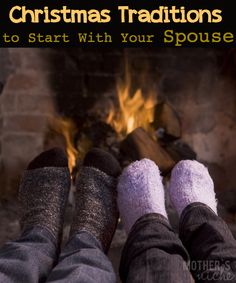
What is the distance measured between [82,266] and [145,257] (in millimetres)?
118

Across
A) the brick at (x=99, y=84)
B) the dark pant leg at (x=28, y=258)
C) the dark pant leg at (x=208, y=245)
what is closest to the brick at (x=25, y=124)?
the brick at (x=99, y=84)

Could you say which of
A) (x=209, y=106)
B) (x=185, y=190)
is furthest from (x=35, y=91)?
(x=185, y=190)

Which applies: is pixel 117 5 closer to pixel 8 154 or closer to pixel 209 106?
pixel 209 106

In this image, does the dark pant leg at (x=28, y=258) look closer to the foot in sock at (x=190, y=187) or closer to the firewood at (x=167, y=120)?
the foot in sock at (x=190, y=187)

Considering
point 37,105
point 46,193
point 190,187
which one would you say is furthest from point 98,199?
point 37,105

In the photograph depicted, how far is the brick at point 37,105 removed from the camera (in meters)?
1.70

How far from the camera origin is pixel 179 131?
5.61 feet

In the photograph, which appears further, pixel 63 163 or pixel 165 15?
pixel 165 15

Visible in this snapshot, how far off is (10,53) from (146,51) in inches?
21.4

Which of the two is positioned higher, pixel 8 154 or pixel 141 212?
pixel 141 212

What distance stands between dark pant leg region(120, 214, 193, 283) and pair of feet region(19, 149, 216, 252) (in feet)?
0.41

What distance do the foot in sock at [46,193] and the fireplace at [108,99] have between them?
15.1 inches

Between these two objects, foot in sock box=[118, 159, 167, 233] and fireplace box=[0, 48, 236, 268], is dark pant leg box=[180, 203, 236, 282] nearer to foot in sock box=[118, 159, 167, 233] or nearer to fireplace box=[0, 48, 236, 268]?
foot in sock box=[118, 159, 167, 233]

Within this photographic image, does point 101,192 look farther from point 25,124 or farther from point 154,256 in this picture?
point 25,124
